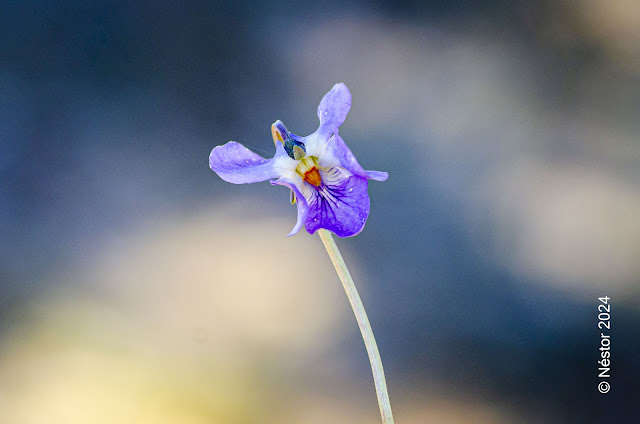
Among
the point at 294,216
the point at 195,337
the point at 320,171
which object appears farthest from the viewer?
the point at 294,216

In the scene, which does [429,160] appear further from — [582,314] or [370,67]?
[582,314]

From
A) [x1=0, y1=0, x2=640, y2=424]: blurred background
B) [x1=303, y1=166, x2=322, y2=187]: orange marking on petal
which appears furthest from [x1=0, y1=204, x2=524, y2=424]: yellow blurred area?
[x1=303, y1=166, x2=322, y2=187]: orange marking on petal

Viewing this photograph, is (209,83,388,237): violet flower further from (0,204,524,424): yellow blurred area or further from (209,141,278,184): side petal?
(0,204,524,424): yellow blurred area

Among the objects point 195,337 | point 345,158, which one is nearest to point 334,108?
point 345,158

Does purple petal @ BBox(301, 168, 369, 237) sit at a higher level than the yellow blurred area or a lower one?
lower

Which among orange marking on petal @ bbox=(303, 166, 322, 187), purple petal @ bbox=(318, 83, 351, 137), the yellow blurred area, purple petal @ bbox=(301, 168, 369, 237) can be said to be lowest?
purple petal @ bbox=(301, 168, 369, 237)

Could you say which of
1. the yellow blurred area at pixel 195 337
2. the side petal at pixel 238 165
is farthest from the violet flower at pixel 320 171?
the yellow blurred area at pixel 195 337

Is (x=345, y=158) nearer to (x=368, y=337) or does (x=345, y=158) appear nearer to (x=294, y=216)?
(x=368, y=337)
